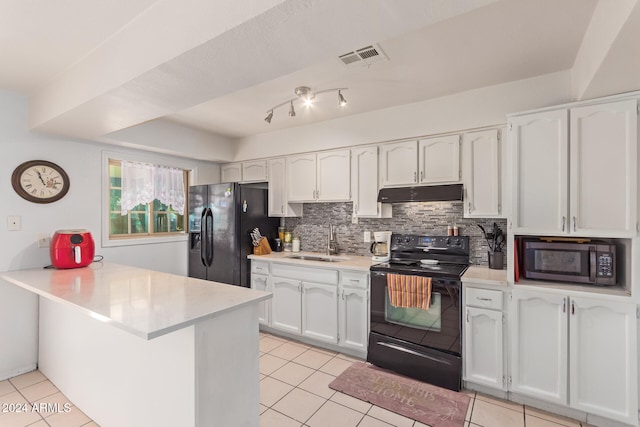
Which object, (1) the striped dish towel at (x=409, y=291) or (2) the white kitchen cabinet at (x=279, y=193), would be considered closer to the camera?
(1) the striped dish towel at (x=409, y=291)

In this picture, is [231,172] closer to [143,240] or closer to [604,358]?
[143,240]

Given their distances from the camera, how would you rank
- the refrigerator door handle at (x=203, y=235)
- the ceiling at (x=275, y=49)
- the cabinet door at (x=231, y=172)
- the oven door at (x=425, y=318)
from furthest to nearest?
1. the cabinet door at (x=231, y=172)
2. the refrigerator door handle at (x=203, y=235)
3. the oven door at (x=425, y=318)
4. the ceiling at (x=275, y=49)

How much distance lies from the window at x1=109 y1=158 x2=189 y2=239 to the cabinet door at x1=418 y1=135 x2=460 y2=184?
294cm

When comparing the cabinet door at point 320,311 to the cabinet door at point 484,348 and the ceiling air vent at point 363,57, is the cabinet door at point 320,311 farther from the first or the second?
the ceiling air vent at point 363,57

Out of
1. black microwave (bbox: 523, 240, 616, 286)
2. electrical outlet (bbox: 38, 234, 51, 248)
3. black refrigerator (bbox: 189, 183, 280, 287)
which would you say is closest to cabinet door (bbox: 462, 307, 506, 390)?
black microwave (bbox: 523, 240, 616, 286)

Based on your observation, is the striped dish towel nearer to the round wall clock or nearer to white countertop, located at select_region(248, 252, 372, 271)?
white countertop, located at select_region(248, 252, 372, 271)

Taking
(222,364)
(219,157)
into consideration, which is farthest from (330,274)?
(219,157)

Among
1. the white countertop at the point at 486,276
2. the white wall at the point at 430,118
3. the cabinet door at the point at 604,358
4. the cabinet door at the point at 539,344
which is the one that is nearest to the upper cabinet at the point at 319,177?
the white wall at the point at 430,118

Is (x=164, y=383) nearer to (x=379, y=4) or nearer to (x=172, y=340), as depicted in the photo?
(x=172, y=340)

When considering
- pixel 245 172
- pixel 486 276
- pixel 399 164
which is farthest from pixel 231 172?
pixel 486 276

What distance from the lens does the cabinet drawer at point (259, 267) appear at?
349 cm

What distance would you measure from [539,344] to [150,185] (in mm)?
3957

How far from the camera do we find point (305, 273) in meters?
3.20

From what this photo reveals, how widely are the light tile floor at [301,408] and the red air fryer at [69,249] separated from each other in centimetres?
96
